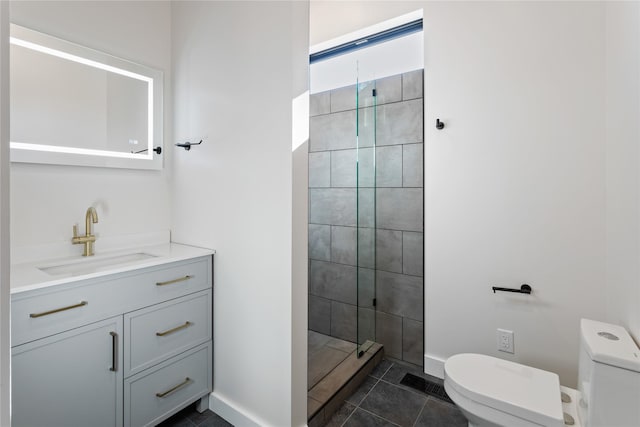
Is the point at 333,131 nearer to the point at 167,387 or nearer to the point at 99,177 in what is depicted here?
the point at 99,177

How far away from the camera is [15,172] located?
1.57 metres

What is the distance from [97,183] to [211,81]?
2.89ft

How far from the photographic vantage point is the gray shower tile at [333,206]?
259 cm

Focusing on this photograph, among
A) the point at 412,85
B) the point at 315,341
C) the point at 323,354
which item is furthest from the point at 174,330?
the point at 412,85

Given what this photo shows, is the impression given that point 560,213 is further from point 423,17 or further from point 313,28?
point 313,28

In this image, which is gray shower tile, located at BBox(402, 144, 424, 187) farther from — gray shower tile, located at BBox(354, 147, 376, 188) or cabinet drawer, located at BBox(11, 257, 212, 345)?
cabinet drawer, located at BBox(11, 257, 212, 345)

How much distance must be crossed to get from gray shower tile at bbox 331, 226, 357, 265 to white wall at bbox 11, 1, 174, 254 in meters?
1.27

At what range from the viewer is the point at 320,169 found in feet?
8.93

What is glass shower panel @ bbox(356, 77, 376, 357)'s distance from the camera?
7.52 feet

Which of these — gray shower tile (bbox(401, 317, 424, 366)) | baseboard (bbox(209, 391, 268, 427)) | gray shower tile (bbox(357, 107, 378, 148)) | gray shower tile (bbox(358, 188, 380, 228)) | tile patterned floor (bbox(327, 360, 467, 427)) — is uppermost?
gray shower tile (bbox(357, 107, 378, 148))

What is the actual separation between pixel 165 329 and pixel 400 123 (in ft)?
6.46

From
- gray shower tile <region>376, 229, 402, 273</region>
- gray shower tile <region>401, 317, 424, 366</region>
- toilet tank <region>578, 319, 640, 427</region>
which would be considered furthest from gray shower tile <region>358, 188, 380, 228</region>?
toilet tank <region>578, 319, 640, 427</region>

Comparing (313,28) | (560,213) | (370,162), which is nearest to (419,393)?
(560,213)

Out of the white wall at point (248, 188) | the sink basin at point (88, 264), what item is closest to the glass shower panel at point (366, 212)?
the white wall at point (248, 188)
